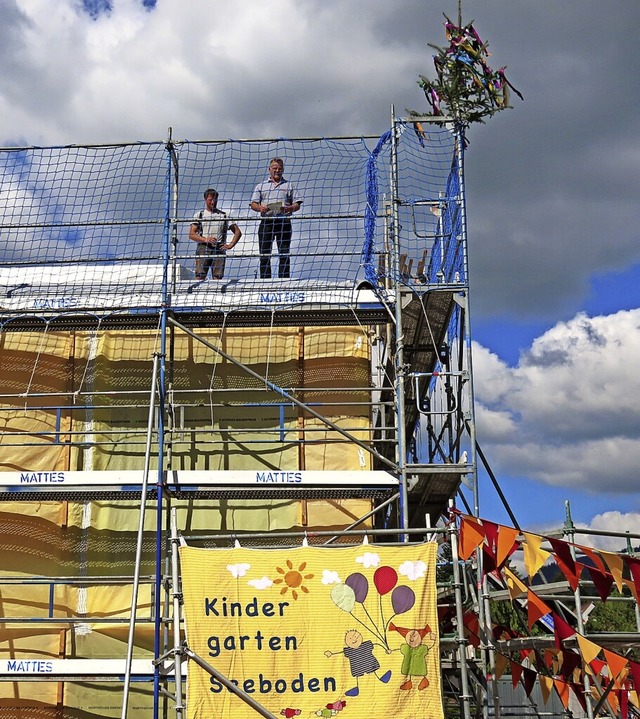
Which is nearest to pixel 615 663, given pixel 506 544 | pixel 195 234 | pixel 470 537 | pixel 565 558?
pixel 565 558

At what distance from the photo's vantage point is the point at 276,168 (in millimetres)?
11922

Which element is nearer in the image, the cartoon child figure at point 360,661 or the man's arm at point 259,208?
the cartoon child figure at point 360,661

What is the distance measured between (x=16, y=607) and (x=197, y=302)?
12.1ft

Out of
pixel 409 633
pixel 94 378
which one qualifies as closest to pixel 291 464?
pixel 94 378

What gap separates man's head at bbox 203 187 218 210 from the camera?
39.5ft

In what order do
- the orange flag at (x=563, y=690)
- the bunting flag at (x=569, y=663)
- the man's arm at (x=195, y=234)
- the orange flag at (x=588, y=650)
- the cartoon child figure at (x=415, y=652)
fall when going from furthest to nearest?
the man's arm at (x=195, y=234) → the orange flag at (x=563, y=690) → the bunting flag at (x=569, y=663) → the cartoon child figure at (x=415, y=652) → the orange flag at (x=588, y=650)

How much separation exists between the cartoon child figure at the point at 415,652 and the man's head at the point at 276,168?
18.2ft

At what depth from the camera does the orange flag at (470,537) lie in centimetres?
871

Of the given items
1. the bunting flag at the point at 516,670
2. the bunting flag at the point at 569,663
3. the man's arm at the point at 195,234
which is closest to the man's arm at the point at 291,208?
the man's arm at the point at 195,234

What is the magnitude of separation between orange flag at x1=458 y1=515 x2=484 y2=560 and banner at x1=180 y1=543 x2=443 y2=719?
0.26m

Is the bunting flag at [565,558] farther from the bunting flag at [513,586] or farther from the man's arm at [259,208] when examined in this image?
the man's arm at [259,208]

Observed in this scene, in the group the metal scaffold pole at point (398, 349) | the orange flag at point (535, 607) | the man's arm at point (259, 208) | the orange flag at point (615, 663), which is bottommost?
the orange flag at point (615, 663)

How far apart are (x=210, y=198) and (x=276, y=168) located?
0.84 metres

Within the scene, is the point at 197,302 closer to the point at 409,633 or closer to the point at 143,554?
the point at 143,554
